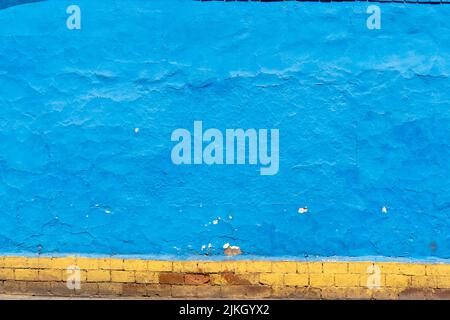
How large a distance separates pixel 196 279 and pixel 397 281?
1.92 meters

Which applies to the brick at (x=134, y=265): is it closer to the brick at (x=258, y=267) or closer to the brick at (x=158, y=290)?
the brick at (x=158, y=290)

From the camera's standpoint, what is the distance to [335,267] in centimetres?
663

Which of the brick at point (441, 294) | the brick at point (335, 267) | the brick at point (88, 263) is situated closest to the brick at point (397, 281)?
the brick at point (441, 294)

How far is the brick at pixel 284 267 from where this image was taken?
664 cm

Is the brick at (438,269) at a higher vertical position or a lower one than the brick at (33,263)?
lower

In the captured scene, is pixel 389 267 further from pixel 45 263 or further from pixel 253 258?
pixel 45 263

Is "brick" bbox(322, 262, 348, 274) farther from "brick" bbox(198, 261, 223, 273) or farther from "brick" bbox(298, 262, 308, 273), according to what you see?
"brick" bbox(198, 261, 223, 273)

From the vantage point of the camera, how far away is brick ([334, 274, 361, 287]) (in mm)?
6605

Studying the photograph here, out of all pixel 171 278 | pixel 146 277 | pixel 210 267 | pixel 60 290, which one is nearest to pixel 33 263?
pixel 60 290

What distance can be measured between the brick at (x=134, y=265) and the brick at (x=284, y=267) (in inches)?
49.1
